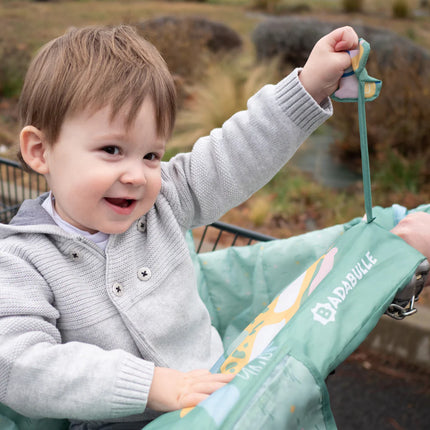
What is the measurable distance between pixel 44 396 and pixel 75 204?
42 cm

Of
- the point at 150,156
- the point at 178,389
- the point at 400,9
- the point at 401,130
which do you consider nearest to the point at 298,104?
the point at 150,156

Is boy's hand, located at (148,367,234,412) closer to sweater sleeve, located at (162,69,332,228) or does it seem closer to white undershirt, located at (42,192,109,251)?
white undershirt, located at (42,192,109,251)

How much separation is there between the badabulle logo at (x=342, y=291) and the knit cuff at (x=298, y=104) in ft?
1.38

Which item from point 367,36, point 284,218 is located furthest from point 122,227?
point 367,36

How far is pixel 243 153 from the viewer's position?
1500 millimetres

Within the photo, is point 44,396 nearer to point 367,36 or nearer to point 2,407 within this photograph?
point 2,407

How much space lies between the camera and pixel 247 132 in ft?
4.90

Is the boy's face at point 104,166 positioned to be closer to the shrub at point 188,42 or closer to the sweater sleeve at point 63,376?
the sweater sleeve at point 63,376

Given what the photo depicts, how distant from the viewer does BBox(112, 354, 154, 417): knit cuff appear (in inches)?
41.9

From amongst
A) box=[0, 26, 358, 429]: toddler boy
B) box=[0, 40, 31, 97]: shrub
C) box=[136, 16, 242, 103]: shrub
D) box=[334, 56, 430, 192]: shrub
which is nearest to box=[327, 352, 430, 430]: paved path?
box=[0, 26, 358, 429]: toddler boy

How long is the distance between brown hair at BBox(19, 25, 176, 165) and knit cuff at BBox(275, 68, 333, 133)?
0.31 metres

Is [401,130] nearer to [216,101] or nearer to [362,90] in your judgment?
[216,101]

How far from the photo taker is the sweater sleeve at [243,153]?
1447 mm

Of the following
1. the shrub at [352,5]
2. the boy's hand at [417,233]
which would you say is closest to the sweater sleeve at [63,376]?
the boy's hand at [417,233]
